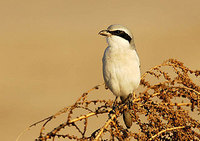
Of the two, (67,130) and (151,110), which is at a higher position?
(67,130)

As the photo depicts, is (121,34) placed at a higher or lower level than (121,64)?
higher

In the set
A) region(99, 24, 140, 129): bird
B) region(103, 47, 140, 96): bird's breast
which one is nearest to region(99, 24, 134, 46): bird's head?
region(99, 24, 140, 129): bird

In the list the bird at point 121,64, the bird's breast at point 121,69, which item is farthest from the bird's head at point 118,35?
the bird's breast at point 121,69

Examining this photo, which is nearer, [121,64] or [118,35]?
[121,64]

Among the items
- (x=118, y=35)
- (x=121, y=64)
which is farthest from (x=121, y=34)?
(x=121, y=64)

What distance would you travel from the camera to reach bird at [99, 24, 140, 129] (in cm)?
440

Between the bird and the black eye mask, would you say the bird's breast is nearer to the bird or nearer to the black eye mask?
the bird

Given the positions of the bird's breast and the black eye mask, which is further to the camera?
the black eye mask

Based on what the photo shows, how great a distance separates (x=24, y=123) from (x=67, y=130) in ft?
5.44

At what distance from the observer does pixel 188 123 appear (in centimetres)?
330

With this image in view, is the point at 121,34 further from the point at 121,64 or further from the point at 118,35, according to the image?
the point at 121,64

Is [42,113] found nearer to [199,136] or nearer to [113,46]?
[113,46]

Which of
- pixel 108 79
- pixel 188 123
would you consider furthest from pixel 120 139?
pixel 108 79

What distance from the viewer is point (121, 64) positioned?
442cm
